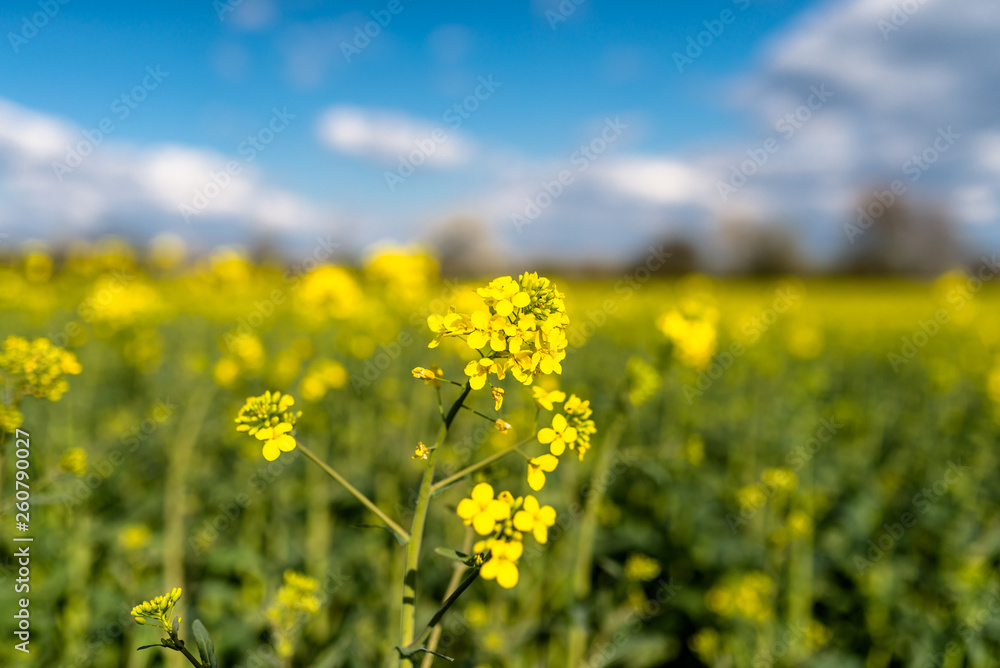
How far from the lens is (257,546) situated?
3.36 meters

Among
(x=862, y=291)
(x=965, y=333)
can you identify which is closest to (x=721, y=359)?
(x=965, y=333)

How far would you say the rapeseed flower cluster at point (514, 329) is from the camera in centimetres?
102

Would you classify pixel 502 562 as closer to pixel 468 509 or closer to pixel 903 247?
pixel 468 509

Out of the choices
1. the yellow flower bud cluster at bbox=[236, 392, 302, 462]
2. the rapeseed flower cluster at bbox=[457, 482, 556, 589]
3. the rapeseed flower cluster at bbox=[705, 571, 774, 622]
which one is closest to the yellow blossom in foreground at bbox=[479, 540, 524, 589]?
the rapeseed flower cluster at bbox=[457, 482, 556, 589]

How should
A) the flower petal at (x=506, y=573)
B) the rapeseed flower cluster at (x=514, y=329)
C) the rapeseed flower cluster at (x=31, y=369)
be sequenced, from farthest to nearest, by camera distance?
the rapeseed flower cluster at (x=31, y=369) → the rapeseed flower cluster at (x=514, y=329) → the flower petal at (x=506, y=573)

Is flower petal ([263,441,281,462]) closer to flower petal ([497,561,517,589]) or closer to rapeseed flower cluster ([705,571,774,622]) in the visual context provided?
flower petal ([497,561,517,589])

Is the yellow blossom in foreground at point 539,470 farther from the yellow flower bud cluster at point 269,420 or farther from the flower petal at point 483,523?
the yellow flower bud cluster at point 269,420

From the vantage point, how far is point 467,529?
162 centimetres

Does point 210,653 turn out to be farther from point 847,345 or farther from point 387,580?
point 847,345

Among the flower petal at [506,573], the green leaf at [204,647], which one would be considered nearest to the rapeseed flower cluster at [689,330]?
the flower petal at [506,573]

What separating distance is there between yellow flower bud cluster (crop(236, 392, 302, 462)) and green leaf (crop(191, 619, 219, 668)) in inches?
12.6

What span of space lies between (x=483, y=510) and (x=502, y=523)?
0.14 feet

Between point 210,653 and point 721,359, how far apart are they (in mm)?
6063

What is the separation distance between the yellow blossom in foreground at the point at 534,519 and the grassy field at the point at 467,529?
0.41m
